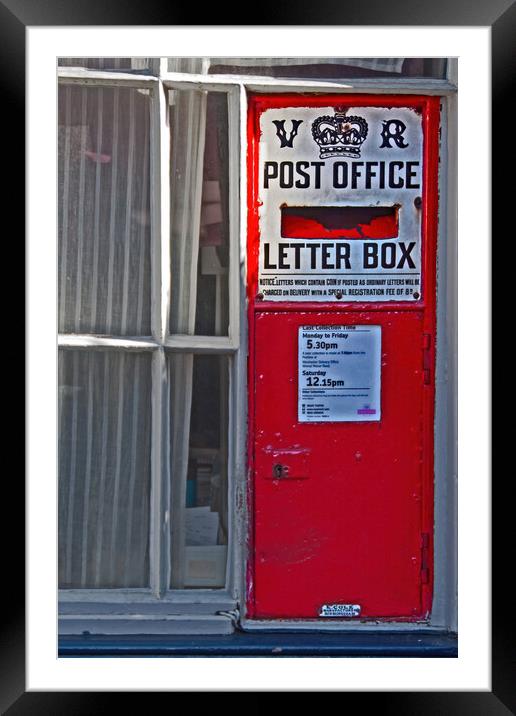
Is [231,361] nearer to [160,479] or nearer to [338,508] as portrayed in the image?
[160,479]

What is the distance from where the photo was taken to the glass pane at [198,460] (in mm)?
3803

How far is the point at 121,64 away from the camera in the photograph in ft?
12.2

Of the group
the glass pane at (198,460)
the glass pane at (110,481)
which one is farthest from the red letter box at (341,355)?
the glass pane at (110,481)

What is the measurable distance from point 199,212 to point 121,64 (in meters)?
0.70

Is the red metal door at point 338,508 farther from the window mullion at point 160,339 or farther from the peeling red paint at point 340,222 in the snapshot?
the peeling red paint at point 340,222

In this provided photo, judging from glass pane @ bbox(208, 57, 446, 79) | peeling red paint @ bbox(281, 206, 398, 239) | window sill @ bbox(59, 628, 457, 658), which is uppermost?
glass pane @ bbox(208, 57, 446, 79)

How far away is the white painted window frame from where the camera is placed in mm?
3715

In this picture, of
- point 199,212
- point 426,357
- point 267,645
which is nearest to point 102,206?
point 199,212

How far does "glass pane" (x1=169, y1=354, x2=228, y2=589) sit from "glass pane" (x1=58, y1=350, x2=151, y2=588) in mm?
A: 127

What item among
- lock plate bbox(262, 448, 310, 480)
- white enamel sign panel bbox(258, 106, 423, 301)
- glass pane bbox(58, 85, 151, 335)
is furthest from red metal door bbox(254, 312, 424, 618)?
glass pane bbox(58, 85, 151, 335)

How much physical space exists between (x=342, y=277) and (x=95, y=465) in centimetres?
133

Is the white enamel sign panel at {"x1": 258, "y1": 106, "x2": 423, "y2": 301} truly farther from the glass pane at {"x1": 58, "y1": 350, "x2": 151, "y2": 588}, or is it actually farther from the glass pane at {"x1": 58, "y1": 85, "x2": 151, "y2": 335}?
the glass pane at {"x1": 58, "y1": 350, "x2": 151, "y2": 588}

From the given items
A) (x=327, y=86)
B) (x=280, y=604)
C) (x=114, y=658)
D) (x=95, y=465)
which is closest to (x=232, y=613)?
(x=280, y=604)

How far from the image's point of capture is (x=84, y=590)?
3789 millimetres
